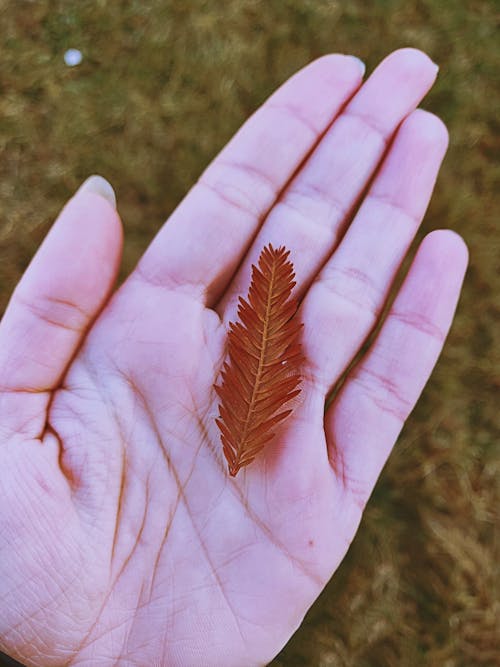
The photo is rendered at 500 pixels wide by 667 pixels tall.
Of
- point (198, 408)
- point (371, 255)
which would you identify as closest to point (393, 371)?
point (371, 255)

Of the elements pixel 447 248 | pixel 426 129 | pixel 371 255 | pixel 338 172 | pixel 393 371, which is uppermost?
pixel 426 129

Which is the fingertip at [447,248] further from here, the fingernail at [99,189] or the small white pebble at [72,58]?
the small white pebble at [72,58]

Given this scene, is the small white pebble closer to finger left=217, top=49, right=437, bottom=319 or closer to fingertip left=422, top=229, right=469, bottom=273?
finger left=217, top=49, right=437, bottom=319

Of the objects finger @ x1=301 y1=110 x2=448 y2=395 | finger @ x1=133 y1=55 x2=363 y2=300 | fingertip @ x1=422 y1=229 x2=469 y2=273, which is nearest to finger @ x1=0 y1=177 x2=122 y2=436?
finger @ x1=133 y1=55 x2=363 y2=300

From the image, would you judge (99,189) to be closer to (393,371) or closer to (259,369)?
(259,369)

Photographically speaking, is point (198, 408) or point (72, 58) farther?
point (72, 58)

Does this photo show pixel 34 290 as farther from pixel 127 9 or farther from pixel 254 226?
pixel 127 9
